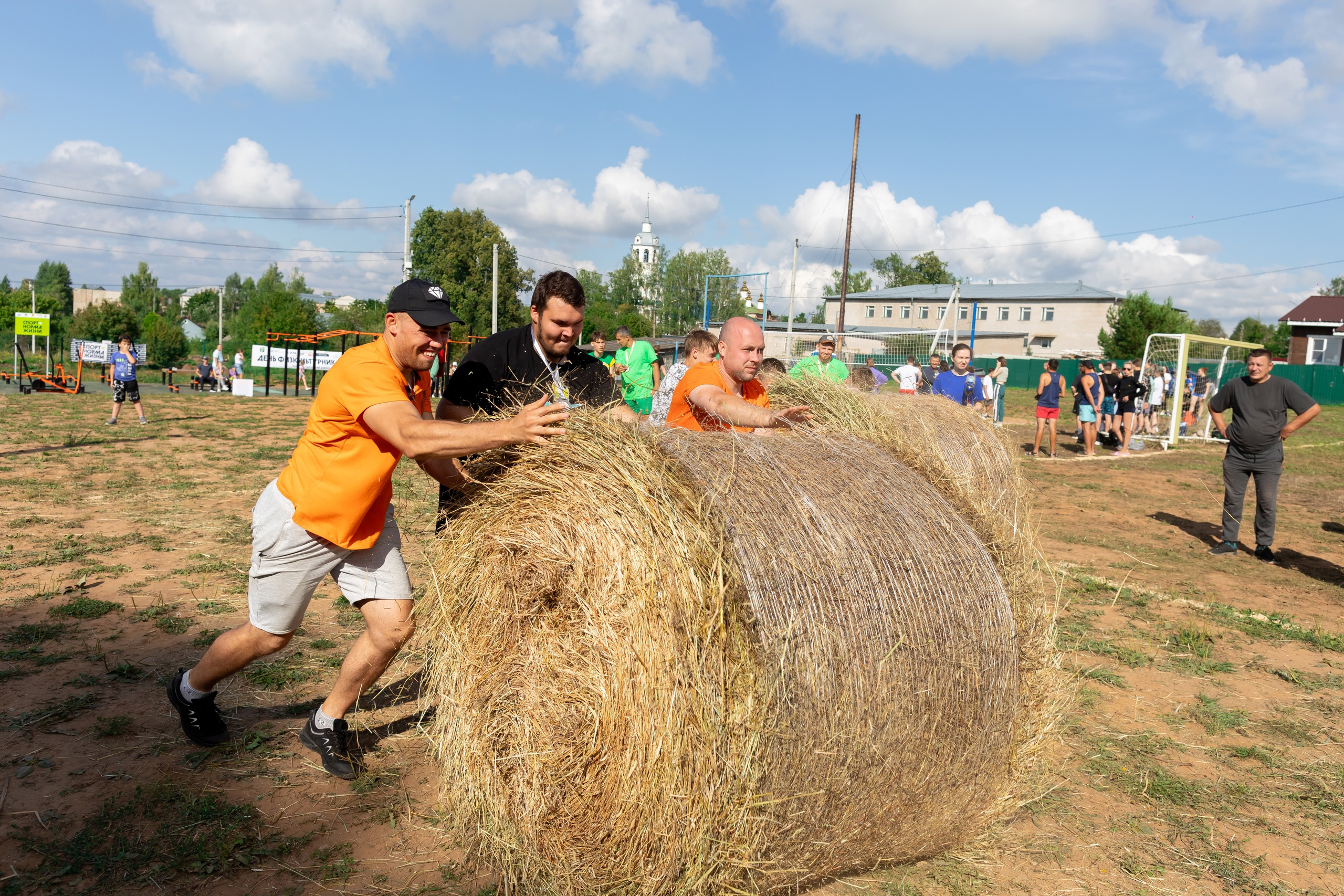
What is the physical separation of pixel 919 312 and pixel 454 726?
261ft

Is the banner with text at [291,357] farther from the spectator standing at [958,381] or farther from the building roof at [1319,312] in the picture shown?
the building roof at [1319,312]

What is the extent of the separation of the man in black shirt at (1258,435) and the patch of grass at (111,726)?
953cm

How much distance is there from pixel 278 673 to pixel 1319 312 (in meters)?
67.9

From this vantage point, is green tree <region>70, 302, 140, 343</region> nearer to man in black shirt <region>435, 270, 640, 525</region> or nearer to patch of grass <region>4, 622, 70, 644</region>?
patch of grass <region>4, 622, 70, 644</region>

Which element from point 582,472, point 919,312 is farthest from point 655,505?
point 919,312

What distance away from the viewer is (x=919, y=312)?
254 ft

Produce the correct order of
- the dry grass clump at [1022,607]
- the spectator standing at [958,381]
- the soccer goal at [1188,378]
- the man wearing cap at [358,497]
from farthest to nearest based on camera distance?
1. the soccer goal at [1188,378]
2. the spectator standing at [958,381]
3. the dry grass clump at [1022,607]
4. the man wearing cap at [358,497]

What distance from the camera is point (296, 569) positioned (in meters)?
3.39

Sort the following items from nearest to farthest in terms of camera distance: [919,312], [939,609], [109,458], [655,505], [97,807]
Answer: [655,505]
[939,609]
[97,807]
[109,458]
[919,312]

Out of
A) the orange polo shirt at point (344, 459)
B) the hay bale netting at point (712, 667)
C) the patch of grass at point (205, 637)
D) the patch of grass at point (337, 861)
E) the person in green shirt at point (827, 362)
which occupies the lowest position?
the patch of grass at point (337, 861)

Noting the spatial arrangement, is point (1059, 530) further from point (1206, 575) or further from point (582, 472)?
point (582, 472)

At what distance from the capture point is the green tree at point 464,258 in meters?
60.4

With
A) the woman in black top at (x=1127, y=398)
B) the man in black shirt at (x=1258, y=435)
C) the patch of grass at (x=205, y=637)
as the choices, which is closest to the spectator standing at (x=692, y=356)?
the patch of grass at (x=205, y=637)

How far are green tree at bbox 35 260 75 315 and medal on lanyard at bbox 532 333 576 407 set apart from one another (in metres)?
133
